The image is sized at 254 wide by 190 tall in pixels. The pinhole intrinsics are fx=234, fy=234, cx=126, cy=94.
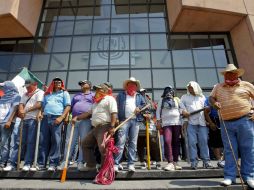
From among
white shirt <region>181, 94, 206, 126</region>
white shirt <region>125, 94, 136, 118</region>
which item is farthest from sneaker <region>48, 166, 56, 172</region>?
white shirt <region>181, 94, 206, 126</region>

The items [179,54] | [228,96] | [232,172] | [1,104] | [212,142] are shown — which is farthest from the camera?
[179,54]

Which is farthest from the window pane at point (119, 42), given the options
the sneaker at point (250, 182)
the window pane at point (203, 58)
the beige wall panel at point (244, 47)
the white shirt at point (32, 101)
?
the sneaker at point (250, 182)

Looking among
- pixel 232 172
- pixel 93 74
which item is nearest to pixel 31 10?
pixel 93 74

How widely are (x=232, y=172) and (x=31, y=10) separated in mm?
10183

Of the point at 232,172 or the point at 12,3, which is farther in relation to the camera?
the point at 12,3

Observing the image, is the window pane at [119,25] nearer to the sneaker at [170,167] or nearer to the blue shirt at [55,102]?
the blue shirt at [55,102]

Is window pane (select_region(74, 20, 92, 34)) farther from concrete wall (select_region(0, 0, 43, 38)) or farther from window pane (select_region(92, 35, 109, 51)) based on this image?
concrete wall (select_region(0, 0, 43, 38))

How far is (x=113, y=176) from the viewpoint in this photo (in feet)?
12.0

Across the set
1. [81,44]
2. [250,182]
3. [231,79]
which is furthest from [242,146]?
[81,44]

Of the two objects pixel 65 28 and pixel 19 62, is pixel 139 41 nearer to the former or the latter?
pixel 65 28

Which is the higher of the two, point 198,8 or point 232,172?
point 198,8

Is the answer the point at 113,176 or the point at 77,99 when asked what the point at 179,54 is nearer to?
the point at 77,99

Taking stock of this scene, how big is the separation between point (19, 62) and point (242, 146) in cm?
918

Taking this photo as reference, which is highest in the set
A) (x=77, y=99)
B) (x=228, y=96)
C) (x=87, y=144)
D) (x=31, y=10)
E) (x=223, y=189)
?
(x=31, y=10)
